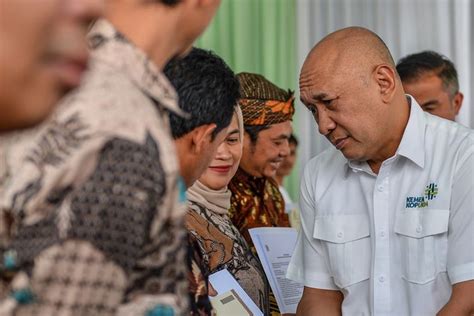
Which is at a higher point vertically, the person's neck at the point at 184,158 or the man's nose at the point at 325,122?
the person's neck at the point at 184,158

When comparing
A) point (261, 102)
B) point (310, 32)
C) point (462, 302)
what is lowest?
point (310, 32)

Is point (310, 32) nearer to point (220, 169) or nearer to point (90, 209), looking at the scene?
point (220, 169)

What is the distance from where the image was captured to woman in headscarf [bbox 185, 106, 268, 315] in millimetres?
2422

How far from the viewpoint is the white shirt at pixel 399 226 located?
2.30m

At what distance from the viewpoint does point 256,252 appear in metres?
2.75

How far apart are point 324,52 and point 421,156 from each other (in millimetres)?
405

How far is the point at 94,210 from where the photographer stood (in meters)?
0.83

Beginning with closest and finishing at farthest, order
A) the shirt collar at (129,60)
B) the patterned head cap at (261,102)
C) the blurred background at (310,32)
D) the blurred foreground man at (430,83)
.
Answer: the shirt collar at (129,60), the patterned head cap at (261,102), the blurred foreground man at (430,83), the blurred background at (310,32)

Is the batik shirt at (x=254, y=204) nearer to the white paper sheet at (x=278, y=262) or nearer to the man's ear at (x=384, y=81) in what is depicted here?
the white paper sheet at (x=278, y=262)

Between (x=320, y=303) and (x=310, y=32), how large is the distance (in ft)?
13.4

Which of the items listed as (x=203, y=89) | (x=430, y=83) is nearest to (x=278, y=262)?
(x=203, y=89)

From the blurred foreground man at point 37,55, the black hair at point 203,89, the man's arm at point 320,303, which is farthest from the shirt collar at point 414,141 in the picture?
the blurred foreground man at point 37,55

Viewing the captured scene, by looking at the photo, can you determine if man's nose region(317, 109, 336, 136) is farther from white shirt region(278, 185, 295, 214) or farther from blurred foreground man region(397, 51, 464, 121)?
white shirt region(278, 185, 295, 214)

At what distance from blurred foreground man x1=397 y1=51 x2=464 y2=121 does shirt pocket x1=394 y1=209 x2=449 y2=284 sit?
148cm
